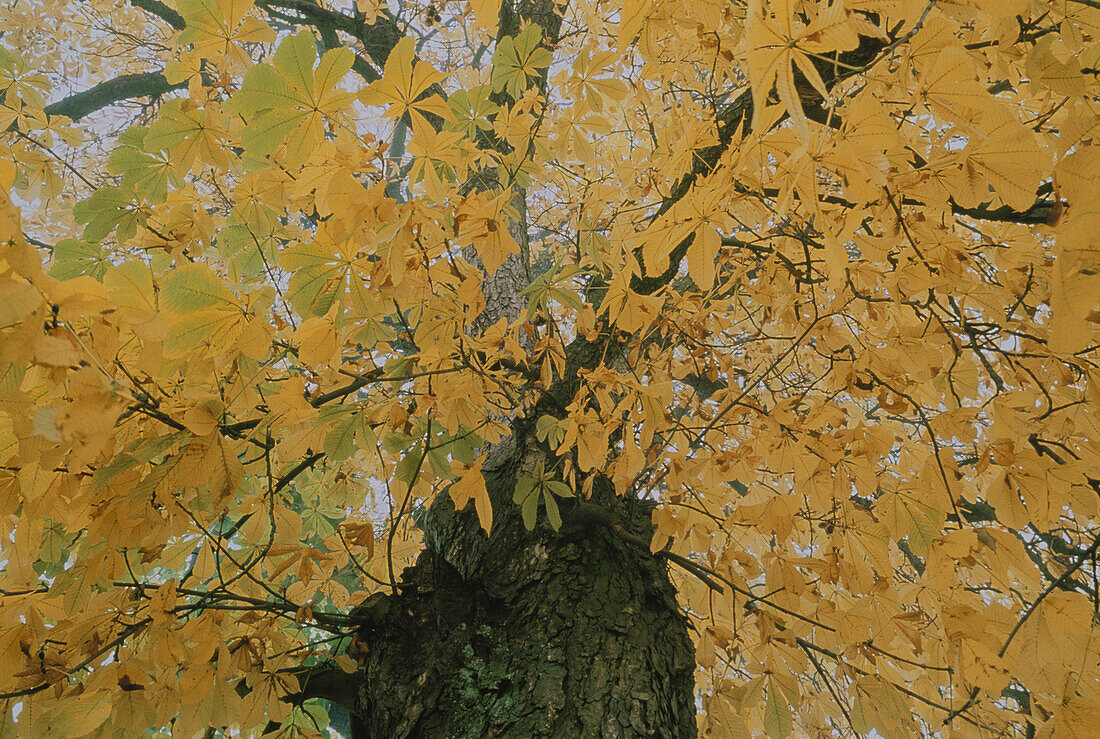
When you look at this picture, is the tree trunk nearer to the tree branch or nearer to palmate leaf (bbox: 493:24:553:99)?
palmate leaf (bbox: 493:24:553:99)

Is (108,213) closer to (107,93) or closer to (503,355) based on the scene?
(503,355)

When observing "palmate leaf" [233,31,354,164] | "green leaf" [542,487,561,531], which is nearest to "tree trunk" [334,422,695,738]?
"green leaf" [542,487,561,531]

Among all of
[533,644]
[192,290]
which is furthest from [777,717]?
[192,290]

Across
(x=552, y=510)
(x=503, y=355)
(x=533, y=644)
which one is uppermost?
(x=503, y=355)

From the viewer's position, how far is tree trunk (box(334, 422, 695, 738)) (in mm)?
1048

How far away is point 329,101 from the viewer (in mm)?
822

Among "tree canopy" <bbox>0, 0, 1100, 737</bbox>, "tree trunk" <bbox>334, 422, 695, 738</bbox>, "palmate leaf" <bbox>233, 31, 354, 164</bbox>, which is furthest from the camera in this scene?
"tree trunk" <bbox>334, 422, 695, 738</bbox>

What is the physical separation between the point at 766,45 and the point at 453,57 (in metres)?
5.03

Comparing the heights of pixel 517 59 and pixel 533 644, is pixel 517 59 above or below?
above

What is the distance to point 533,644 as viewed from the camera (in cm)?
115

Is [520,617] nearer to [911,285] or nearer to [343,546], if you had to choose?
[343,546]

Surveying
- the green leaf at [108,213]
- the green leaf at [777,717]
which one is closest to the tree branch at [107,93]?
the green leaf at [108,213]

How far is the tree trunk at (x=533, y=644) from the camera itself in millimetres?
1048

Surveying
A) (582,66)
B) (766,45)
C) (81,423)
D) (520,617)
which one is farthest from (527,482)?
(582,66)
